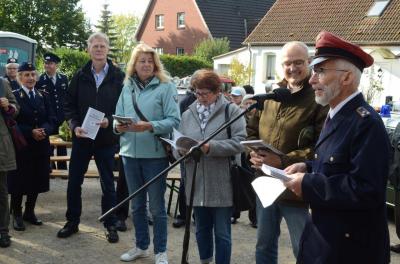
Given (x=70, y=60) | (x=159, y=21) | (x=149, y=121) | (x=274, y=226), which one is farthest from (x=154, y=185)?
(x=159, y=21)

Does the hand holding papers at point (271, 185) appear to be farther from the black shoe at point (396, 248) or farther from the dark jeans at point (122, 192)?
the dark jeans at point (122, 192)

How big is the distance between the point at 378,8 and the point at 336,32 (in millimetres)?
2193

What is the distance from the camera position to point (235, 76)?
25312 millimetres

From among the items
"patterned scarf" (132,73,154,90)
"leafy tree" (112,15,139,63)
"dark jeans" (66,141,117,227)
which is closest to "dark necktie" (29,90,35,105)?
"dark jeans" (66,141,117,227)

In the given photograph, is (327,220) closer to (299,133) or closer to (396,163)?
(299,133)

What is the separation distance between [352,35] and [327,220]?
74.5ft

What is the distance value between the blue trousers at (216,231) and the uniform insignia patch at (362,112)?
194cm

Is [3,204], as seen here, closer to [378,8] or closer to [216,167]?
[216,167]

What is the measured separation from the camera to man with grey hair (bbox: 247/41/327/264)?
3.32 meters

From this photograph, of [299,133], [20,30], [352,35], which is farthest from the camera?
[20,30]

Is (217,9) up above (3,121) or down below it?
above

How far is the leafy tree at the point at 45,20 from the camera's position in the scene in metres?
35.2

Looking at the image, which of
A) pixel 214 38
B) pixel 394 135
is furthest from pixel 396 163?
pixel 214 38

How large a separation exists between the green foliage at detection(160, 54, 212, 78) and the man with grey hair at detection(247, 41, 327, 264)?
99.7ft
